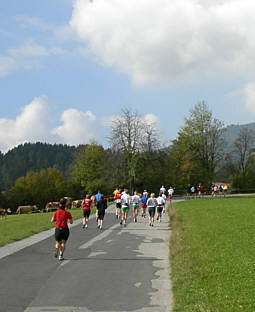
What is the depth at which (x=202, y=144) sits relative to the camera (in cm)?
6306

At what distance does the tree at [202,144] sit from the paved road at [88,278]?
4753cm

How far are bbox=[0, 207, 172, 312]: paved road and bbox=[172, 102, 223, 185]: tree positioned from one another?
4753 cm

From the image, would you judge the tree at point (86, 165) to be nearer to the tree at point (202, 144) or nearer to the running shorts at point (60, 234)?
the tree at point (202, 144)

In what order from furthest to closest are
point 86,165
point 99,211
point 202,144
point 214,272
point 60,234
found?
point 86,165 → point 202,144 → point 99,211 → point 60,234 → point 214,272

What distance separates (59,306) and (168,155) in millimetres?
58512

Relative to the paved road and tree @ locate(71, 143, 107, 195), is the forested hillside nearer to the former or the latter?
tree @ locate(71, 143, 107, 195)

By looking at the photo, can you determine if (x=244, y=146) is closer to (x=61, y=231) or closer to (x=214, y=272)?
(x=61, y=231)

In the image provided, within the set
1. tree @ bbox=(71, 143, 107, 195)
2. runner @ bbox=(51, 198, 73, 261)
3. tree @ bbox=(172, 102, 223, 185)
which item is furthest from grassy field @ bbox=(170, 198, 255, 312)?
tree @ bbox=(71, 143, 107, 195)

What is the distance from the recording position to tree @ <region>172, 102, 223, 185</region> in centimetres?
6306

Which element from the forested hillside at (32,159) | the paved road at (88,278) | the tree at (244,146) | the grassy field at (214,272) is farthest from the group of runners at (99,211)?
the forested hillside at (32,159)

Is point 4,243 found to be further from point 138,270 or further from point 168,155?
point 168,155

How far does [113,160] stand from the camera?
61312 mm

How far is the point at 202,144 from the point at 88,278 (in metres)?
54.8

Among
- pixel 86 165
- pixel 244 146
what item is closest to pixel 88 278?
pixel 244 146
